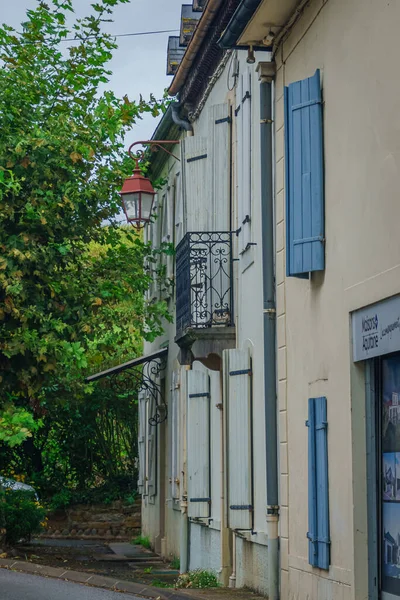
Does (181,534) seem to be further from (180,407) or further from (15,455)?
(15,455)

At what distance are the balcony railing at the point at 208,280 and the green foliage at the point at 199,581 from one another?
289 cm

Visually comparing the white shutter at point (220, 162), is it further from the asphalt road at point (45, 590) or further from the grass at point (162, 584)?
the asphalt road at point (45, 590)

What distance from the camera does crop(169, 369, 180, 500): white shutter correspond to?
18031 mm

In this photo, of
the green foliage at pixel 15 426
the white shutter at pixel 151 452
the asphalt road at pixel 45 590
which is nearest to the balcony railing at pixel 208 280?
the green foliage at pixel 15 426

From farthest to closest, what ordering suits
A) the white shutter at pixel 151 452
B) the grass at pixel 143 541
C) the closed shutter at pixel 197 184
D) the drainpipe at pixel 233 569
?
the grass at pixel 143 541 < the white shutter at pixel 151 452 < the closed shutter at pixel 197 184 < the drainpipe at pixel 233 569

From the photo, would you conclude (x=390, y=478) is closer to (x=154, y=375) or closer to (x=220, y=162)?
(x=220, y=162)

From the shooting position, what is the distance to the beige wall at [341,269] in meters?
8.13

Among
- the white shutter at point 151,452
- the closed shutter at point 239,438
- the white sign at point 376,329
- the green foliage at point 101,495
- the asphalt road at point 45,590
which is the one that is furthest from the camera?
the green foliage at point 101,495

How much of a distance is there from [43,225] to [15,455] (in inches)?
539

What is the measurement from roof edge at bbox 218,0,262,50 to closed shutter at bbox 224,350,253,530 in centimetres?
320

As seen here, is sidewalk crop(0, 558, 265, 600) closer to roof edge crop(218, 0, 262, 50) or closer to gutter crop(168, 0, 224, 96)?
roof edge crop(218, 0, 262, 50)

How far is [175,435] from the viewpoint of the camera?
18.3 metres

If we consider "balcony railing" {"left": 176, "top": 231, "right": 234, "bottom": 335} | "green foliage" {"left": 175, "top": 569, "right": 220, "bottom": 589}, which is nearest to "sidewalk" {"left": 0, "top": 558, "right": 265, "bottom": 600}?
"green foliage" {"left": 175, "top": 569, "right": 220, "bottom": 589}

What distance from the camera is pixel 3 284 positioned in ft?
49.0
